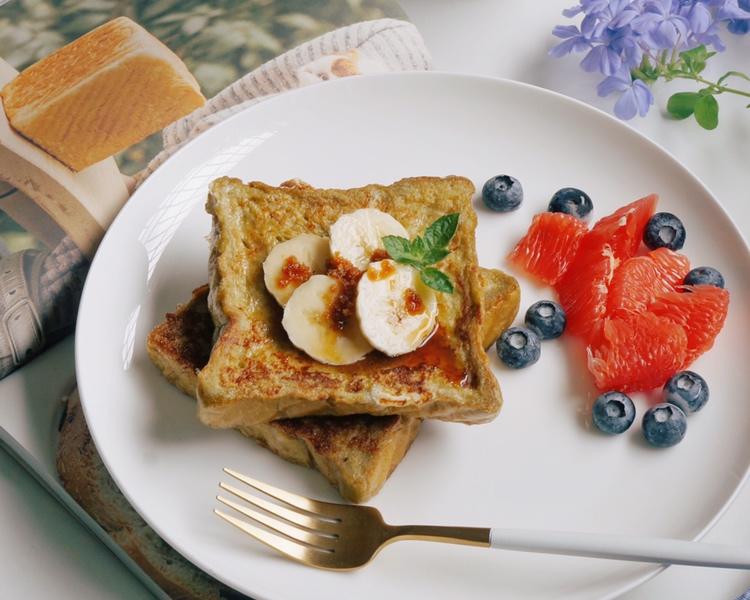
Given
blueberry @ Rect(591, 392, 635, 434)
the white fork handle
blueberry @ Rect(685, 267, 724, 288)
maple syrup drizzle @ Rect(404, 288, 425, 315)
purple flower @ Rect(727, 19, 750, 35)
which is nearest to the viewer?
the white fork handle

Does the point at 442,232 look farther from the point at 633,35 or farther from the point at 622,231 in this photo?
the point at 633,35

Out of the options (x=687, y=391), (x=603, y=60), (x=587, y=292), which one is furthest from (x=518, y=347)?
(x=603, y=60)

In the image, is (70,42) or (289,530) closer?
(289,530)

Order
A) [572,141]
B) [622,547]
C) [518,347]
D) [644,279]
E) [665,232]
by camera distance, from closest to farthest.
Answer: [622,547], [518,347], [644,279], [665,232], [572,141]

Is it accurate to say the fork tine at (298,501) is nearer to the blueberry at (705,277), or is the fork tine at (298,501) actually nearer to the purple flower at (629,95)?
the blueberry at (705,277)

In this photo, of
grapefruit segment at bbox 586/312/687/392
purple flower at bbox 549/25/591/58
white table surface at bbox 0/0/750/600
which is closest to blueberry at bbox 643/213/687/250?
grapefruit segment at bbox 586/312/687/392

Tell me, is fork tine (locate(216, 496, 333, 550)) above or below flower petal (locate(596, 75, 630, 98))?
below

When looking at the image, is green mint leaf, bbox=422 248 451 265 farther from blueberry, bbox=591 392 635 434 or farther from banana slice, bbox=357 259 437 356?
blueberry, bbox=591 392 635 434

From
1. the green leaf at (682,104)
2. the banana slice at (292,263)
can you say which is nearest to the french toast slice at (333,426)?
the banana slice at (292,263)
